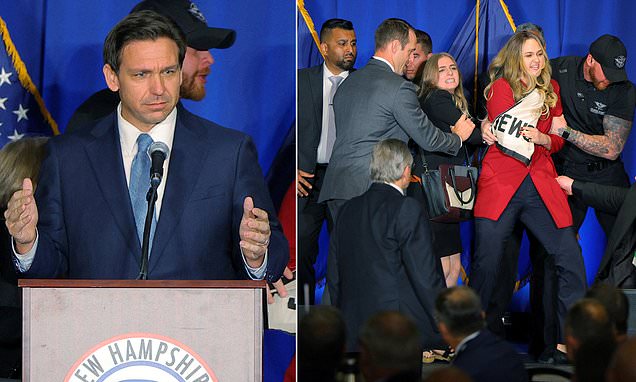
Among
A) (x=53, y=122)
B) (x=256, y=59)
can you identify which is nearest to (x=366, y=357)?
(x=256, y=59)

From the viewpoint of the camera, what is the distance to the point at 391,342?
4.03 meters

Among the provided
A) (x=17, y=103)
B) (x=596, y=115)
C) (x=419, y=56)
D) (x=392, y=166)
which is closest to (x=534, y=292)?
(x=596, y=115)

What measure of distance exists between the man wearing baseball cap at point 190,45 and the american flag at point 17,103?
296 millimetres

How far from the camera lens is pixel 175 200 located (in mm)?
5578

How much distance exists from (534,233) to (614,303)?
221cm

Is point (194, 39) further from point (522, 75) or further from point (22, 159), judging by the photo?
point (522, 75)

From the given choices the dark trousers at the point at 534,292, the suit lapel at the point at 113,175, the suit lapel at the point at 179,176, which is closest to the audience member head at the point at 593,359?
the suit lapel at the point at 179,176

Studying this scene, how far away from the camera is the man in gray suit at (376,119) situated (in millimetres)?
7016

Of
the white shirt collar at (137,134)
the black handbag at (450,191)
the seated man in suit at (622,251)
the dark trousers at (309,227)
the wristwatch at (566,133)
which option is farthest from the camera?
the dark trousers at (309,227)

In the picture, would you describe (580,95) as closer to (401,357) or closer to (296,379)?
(296,379)

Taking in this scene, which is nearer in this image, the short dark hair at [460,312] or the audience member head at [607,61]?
the short dark hair at [460,312]

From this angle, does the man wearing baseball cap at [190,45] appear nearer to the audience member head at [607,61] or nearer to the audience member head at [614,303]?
the audience member head at [614,303]

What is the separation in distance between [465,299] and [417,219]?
5.02ft

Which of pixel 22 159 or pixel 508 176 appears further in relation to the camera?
pixel 508 176
